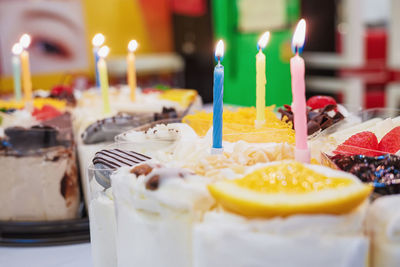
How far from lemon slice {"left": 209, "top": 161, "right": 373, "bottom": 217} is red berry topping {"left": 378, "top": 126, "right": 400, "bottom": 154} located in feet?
1.05

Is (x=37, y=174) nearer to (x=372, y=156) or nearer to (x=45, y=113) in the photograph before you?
(x=45, y=113)

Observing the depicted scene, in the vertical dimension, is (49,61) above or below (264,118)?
above

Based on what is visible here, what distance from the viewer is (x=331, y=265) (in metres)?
0.60

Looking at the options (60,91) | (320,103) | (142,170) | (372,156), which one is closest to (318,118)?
(320,103)

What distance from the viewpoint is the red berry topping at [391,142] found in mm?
956

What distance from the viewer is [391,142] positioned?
38.2 inches

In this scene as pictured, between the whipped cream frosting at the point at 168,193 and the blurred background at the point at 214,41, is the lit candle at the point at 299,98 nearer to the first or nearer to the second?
the whipped cream frosting at the point at 168,193

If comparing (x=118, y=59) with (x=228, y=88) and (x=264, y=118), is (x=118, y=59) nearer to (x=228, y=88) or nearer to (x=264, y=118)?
(x=228, y=88)

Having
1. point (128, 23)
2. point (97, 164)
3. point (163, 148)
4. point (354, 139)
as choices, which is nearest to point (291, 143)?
point (354, 139)

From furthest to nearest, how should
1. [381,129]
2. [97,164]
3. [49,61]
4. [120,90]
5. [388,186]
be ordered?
1. [49,61]
2. [120,90]
3. [381,129]
4. [97,164]
5. [388,186]

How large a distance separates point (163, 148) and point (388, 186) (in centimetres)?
48

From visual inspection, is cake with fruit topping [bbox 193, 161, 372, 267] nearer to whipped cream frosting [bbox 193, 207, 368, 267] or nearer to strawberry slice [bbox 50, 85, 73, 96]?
whipped cream frosting [bbox 193, 207, 368, 267]

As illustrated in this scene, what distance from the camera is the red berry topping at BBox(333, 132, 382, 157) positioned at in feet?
2.93

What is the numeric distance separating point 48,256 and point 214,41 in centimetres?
440
